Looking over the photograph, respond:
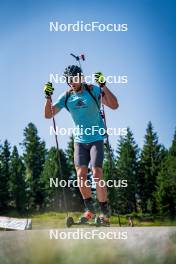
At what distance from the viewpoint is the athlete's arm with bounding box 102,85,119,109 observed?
482 centimetres

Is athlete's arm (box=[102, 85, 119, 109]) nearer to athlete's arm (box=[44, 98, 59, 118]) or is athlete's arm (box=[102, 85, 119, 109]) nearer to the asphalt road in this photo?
athlete's arm (box=[44, 98, 59, 118])

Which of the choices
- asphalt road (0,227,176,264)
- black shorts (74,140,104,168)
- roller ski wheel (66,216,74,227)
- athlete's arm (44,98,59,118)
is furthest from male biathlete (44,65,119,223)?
asphalt road (0,227,176,264)

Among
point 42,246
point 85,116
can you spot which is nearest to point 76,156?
point 85,116

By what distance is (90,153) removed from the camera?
4.70 metres

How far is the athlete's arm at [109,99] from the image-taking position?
4816mm

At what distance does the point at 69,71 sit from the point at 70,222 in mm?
1468

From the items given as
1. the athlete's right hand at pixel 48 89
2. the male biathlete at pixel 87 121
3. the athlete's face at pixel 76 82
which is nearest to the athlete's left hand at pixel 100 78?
the male biathlete at pixel 87 121

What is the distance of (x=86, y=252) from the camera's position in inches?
89.7

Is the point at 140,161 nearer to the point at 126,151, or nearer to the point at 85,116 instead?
the point at 126,151

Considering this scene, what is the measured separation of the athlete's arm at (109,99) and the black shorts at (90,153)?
15.8 inches

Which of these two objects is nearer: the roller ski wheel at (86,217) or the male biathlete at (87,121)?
the male biathlete at (87,121)

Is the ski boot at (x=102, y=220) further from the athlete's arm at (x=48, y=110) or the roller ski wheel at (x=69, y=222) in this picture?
the athlete's arm at (x=48, y=110)

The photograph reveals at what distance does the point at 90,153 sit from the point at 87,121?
1.02 feet

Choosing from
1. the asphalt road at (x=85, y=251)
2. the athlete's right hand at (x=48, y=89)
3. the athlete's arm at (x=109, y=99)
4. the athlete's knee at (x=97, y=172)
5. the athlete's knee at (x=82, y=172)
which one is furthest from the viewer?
the athlete's right hand at (x=48, y=89)
